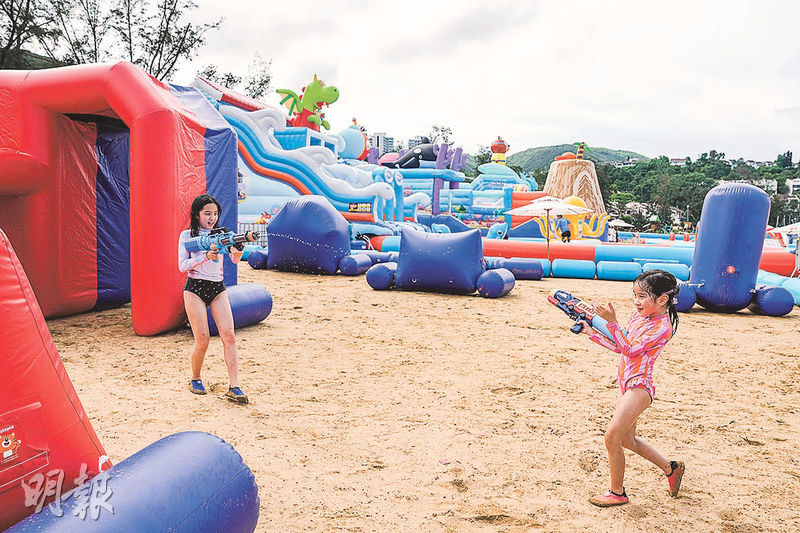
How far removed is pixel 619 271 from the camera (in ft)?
34.4

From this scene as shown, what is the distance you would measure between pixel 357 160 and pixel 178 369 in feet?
58.7

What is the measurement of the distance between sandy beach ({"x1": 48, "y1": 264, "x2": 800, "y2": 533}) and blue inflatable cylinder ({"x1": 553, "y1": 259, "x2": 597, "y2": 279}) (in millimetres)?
4869

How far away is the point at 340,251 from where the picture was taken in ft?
32.4

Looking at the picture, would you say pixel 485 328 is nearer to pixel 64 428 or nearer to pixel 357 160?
pixel 64 428

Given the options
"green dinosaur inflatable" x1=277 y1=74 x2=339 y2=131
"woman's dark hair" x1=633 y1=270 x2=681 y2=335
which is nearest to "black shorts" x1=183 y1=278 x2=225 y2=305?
"woman's dark hair" x1=633 y1=270 x2=681 y2=335

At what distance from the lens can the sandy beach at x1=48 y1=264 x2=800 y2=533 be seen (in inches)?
90.4

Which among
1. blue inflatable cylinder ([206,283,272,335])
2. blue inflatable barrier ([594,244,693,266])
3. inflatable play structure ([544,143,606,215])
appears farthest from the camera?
inflatable play structure ([544,143,606,215])

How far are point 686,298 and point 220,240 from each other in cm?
634

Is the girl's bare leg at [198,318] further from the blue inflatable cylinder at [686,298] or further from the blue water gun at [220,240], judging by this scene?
the blue inflatable cylinder at [686,298]

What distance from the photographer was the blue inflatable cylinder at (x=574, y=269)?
35.1ft

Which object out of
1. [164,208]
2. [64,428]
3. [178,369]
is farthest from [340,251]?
[64,428]

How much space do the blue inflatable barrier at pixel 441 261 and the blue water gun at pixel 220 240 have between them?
469cm

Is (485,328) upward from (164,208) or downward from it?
downward

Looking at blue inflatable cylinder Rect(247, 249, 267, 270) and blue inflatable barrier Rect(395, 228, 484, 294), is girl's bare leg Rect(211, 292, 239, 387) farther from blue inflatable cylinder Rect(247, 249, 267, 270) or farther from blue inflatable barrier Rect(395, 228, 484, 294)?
blue inflatable cylinder Rect(247, 249, 267, 270)
